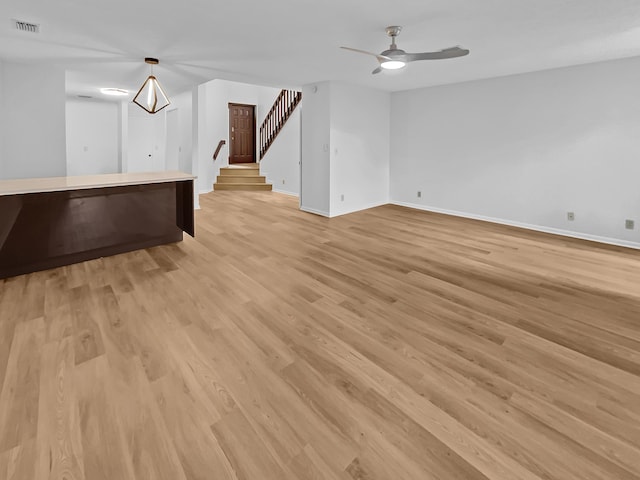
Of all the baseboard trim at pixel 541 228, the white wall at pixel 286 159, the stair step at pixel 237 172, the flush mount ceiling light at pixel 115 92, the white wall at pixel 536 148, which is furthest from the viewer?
the stair step at pixel 237 172

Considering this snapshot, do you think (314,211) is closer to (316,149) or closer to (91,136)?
(316,149)

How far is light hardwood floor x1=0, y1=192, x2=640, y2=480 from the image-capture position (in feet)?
4.92

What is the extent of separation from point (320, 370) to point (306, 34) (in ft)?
10.5

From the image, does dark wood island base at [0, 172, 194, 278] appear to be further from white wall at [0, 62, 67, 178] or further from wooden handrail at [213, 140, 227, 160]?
→ wooden handrail at [213, 140, 227, 160]

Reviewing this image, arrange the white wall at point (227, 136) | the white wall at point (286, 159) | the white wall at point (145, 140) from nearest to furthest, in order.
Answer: the white wall at point (286, 159), the white wall at point (227, 136), the white wall at point (145, 140)

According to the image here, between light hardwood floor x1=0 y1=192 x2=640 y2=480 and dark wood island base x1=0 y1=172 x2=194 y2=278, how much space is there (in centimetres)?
21

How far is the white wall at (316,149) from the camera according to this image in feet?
21.1

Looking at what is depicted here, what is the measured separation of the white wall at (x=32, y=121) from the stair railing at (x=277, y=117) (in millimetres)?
4825

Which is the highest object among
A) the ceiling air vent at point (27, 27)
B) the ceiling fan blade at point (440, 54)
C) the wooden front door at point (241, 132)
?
the wooden front door at point (241, 132)

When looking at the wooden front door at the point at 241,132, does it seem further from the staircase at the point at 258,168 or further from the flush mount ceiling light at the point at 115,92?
the flush mount ceiling light at the point at 115,92

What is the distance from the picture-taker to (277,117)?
977 cm

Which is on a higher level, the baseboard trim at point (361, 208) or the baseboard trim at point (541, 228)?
the baseboard trim at point (361, 208)

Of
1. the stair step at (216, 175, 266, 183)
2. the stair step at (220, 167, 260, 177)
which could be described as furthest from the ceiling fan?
the stair step at (220, 167, 260, 177)

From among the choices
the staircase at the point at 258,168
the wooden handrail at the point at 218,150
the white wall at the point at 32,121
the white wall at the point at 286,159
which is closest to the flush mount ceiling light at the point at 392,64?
the white wall at the point at 32,121
